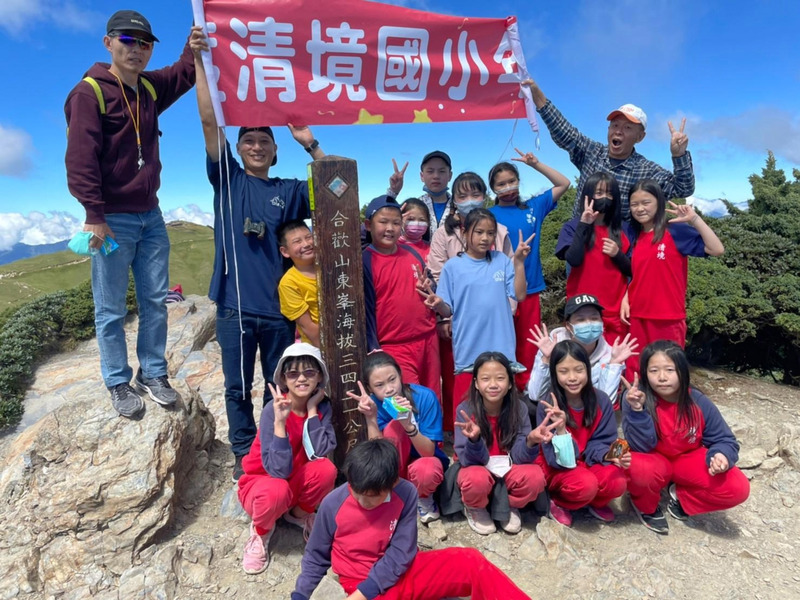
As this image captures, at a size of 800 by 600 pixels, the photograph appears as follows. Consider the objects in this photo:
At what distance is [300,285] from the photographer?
449cm

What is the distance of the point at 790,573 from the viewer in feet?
13.3

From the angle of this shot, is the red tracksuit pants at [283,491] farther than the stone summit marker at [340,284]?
No

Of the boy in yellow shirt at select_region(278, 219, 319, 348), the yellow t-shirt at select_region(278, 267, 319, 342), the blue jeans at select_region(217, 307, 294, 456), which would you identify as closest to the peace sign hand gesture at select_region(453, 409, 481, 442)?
the boy in yellow shirt at select_region(278, 219, 319, 348)

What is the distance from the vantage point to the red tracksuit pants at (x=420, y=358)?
477 cm

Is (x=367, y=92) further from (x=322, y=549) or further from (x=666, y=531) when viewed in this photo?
(x=666, y=531)

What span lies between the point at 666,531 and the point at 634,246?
2668 millimetres

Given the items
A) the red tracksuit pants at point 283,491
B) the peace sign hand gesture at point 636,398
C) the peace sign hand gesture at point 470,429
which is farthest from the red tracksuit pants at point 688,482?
the red tracksuit pants at point 283,491

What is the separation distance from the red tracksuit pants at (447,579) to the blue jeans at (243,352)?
200cm

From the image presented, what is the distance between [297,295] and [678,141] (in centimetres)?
402

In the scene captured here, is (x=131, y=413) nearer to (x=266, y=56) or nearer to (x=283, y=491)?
(x=283, y=491)

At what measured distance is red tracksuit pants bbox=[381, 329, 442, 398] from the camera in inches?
188

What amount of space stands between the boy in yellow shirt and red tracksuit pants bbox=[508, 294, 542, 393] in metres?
2.24

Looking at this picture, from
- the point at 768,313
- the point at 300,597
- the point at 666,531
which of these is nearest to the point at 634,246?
the point at 666,531

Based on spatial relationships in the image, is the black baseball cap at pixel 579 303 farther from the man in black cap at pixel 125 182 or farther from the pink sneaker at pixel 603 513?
the man in black cap at pixel 125 182
